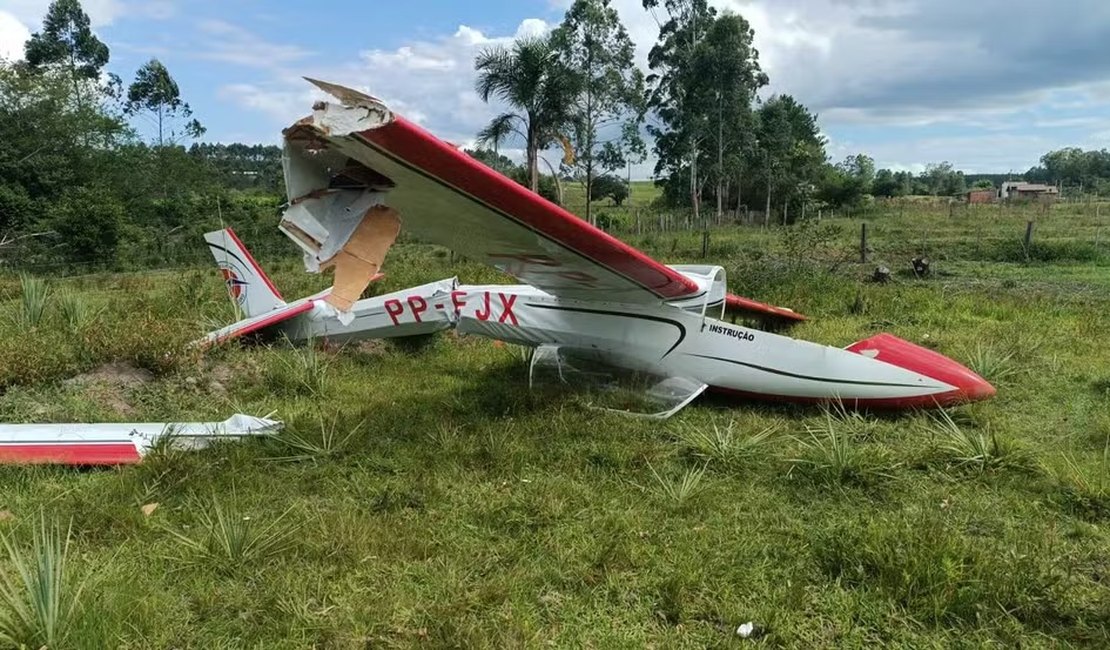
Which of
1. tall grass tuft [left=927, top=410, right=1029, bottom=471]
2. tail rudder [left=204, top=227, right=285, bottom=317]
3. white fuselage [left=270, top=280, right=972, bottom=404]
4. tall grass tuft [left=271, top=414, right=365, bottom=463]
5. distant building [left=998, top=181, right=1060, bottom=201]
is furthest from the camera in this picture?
distant building [left=998, top=181, right=1060, bottom=201]

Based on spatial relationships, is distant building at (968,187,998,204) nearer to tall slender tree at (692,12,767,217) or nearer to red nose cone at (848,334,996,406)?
tall slender tree at (692,12,767,217)

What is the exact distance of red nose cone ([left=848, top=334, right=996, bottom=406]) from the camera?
547 cm

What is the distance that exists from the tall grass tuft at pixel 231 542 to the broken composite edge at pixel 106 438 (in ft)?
4.91

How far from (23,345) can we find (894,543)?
294 inches

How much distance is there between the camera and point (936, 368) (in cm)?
553

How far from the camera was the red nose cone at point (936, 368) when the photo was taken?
17.9 feet

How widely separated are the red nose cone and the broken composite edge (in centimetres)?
503

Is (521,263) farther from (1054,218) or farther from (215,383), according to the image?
(1054,218)

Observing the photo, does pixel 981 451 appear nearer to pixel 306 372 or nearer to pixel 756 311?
pixel 756 311

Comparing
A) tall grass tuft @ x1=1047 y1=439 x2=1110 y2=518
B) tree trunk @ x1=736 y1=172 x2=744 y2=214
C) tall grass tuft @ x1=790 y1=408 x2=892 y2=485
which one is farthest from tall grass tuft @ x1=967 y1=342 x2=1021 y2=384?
tree trunk @ x1=736 y1=172 x2=744 y2=214

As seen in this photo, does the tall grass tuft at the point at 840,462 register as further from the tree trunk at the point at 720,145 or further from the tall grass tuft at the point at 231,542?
the tree trunk at the point at 720,145

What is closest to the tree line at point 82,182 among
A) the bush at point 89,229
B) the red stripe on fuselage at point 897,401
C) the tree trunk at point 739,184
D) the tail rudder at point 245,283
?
the bush at point 89,229

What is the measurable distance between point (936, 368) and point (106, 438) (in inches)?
259

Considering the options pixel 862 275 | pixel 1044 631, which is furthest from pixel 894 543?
pixel 862 275
